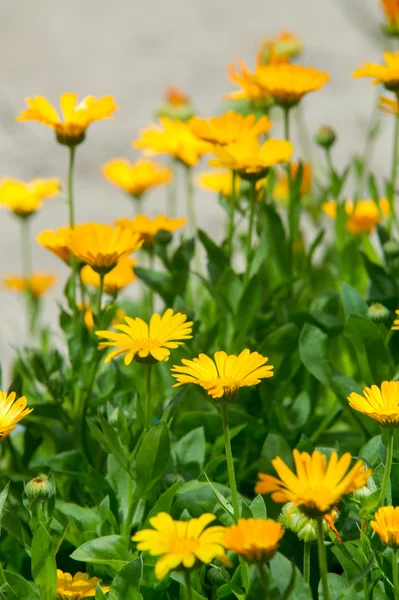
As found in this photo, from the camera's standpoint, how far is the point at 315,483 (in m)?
0.68

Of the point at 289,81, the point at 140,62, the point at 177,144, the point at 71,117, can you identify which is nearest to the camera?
the point at 71,117

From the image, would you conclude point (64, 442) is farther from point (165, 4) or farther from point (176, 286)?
point (165, 4)

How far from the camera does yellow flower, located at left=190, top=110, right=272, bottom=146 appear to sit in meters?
1.22

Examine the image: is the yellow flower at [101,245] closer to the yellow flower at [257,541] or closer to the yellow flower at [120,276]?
the yellow flower at [120,276]

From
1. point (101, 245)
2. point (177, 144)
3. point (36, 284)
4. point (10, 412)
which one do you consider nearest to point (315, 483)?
point (10, 412)

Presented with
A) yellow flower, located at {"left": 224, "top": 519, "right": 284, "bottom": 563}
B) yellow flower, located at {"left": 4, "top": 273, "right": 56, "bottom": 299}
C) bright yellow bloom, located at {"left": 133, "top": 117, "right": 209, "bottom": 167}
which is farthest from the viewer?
yellow flower, located at {"left": 4, "top": 273, "right": 56, "bottom": 299}

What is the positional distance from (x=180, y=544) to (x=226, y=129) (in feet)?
2.20

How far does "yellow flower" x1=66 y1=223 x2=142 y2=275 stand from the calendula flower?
0.21 meters

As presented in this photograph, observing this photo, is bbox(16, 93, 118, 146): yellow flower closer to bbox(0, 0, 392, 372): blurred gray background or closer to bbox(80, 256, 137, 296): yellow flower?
bbox(80, 256, 137, 296): yellow flower

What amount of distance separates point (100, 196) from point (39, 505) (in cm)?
215

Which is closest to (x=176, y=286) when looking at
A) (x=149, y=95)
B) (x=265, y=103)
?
(x=265, y=103)

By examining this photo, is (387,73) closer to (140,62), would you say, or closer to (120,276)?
(120,276)

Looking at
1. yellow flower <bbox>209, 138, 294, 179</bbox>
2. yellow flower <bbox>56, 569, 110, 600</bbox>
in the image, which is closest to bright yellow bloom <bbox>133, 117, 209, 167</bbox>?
yellow flower <bbox>209, 138, 294, 179</bbox>

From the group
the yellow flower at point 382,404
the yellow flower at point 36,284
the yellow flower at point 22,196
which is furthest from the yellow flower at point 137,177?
the yellow flower at point 382,404
